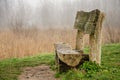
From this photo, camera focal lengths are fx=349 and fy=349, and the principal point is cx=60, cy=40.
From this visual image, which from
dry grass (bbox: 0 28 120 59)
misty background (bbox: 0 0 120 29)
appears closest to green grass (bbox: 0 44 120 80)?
A: dry grass (bbox: 0 28 120 59)

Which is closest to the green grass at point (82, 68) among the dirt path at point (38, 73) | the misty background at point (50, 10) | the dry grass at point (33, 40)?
the dirt path at point (38, 73)

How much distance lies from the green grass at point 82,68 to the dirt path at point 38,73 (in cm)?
16

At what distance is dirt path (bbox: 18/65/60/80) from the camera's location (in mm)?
7381

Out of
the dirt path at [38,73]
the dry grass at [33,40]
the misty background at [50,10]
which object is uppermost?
the misty background at [50,10]

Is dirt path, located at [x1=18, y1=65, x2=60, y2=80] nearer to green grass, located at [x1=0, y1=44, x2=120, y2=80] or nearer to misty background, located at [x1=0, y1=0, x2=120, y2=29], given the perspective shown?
green grass, located at [x1=0, y1=44, x2=120, y2=80]

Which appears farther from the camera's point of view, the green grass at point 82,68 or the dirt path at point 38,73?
the dirt path at point 38,73

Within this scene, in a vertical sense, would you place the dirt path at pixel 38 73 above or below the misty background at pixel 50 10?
below

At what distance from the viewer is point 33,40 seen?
39.8 feet

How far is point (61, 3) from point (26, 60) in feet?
30.0

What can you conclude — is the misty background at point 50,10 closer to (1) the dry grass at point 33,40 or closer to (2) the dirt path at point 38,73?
(1) the dry grass at point 33,40

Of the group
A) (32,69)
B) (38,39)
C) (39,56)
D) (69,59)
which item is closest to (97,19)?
(69,59)

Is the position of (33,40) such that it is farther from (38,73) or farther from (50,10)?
(50,10)

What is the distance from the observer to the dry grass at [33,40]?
433 inches

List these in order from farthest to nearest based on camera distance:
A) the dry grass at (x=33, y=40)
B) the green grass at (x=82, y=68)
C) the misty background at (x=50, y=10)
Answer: the misty background at (x=50, y=10) → the dry grass at (x=33, y=40) → the green grass at (x=82, y=68)
